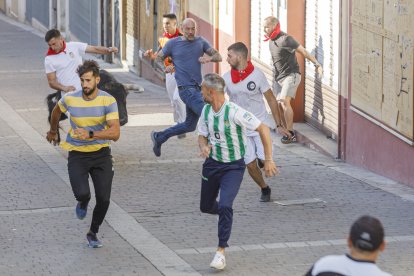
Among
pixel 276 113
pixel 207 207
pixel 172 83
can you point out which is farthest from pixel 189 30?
→ pixel 207 207

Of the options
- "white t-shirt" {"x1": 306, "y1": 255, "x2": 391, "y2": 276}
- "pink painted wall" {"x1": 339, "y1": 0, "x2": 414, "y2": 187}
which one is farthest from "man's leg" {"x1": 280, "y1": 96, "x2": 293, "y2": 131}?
"white t-shirt" {"x1": 306, "y1": 255, "x2": 391, "y2": 276}

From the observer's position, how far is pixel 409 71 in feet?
48.9

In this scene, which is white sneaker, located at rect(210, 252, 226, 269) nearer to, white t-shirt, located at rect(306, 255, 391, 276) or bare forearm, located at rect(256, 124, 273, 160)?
bare forearm, located at rect(256, 124, 273, 160)

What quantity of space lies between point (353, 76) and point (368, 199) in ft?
10.3

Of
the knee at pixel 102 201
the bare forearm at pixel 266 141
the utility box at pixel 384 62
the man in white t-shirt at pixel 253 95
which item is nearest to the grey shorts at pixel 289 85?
the utility box at pixel 384 62

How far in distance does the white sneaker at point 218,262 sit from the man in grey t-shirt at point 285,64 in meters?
7.86

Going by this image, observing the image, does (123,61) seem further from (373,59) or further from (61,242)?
(61,242)

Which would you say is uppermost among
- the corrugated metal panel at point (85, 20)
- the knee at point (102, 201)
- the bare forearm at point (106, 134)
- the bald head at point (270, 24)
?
the bare forearm at point (106, 134)

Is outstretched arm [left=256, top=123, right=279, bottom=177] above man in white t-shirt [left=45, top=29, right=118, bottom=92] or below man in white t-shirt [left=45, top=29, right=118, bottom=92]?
above

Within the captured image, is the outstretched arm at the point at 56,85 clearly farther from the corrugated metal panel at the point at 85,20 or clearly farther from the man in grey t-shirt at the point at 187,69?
the corrugated metal panel at the point at 85,20

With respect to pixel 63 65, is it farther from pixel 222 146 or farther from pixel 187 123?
pixel 222 146

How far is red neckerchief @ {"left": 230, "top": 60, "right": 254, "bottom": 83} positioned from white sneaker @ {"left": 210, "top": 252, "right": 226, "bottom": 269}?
11.7 ft

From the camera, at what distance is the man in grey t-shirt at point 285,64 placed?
18828 millimetres

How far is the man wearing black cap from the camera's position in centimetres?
649
